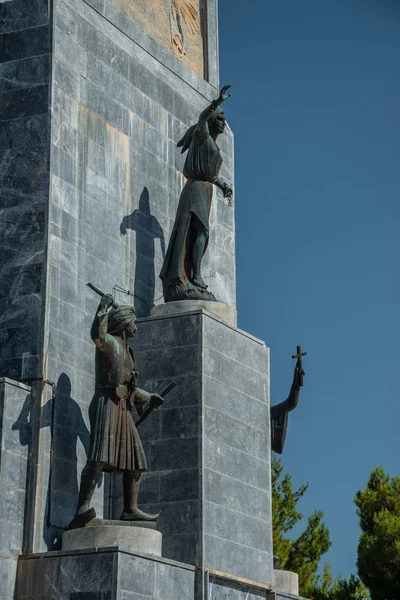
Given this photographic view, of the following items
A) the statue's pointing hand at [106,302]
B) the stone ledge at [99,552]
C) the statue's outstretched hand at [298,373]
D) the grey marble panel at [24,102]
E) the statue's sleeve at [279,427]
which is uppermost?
the grey marble panel at [24,102]

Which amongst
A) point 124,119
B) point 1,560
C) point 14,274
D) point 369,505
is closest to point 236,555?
point 1,560

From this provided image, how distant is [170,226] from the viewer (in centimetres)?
1967

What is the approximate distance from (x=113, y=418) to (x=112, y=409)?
111 mm

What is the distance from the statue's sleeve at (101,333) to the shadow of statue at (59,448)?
75cm

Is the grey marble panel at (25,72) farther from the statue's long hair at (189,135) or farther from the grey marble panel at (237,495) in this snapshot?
the grey marble panel at (237,495)

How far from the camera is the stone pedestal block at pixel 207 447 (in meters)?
16.6

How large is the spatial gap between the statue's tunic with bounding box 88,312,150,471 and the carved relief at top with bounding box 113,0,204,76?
635cm

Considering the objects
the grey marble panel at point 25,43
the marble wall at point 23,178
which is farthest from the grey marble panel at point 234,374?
the grey marble panel at point 25,43

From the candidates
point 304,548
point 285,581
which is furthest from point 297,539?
point 285,581

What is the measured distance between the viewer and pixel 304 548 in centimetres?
3241

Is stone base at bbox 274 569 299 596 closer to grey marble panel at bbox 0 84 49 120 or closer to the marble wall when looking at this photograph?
the marble wall

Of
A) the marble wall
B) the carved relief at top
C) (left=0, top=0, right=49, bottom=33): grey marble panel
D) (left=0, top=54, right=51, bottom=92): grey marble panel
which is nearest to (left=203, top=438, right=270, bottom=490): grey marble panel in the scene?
the marble wall

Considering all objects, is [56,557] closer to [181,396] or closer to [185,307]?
[181,396]

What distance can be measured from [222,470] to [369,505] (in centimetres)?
1523
